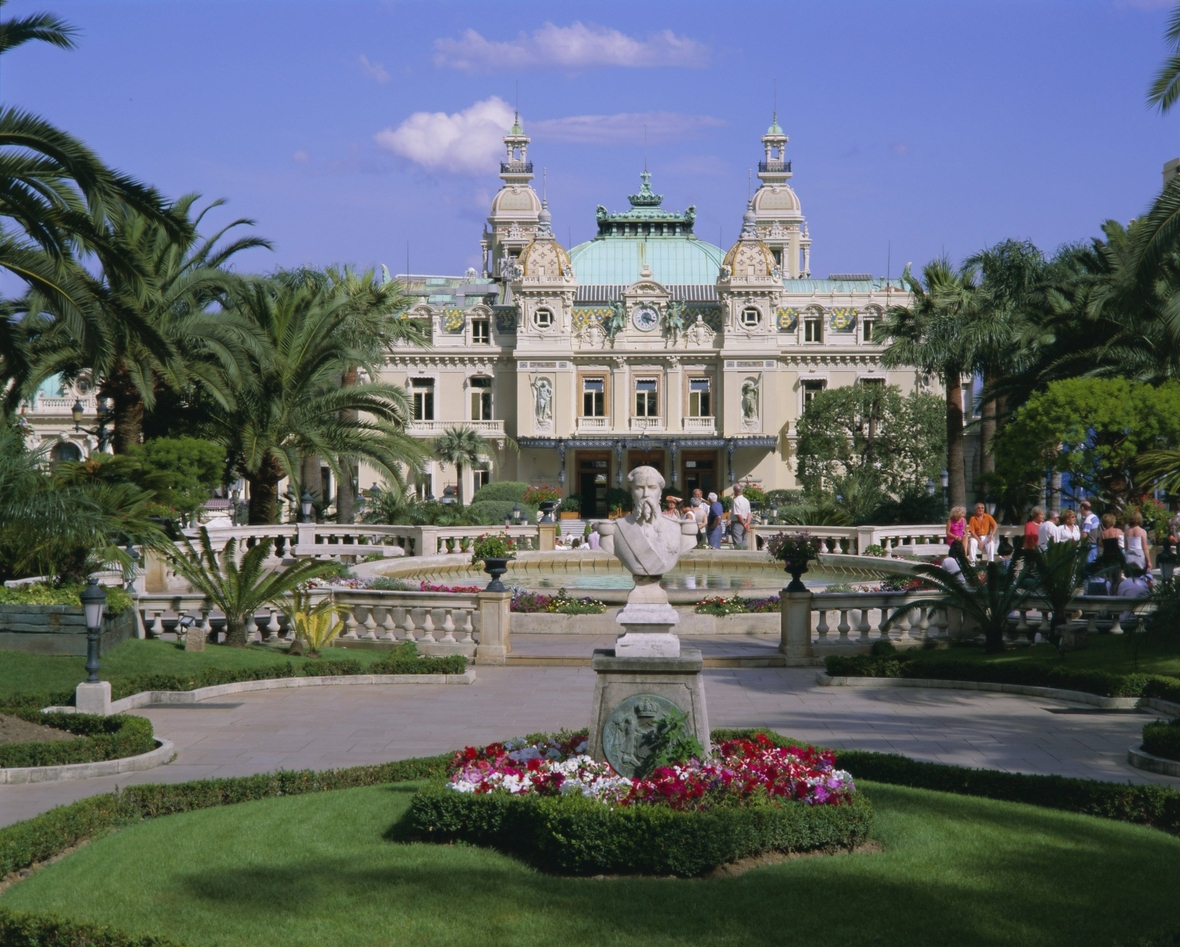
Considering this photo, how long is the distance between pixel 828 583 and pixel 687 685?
56.6 ft

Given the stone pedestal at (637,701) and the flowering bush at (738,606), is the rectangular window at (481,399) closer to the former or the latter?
the flowering bush at (738,606)

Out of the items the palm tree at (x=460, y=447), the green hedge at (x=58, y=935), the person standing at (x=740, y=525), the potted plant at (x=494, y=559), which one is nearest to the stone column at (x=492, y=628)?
the potted plant at (x=494, y=559)

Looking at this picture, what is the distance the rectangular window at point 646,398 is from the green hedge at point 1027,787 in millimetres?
51977

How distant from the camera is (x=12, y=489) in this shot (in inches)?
539

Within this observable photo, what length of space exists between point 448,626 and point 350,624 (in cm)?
136

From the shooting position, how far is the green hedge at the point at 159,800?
730cm

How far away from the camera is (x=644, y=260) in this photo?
2633 inches

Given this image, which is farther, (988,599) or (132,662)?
(988,599)

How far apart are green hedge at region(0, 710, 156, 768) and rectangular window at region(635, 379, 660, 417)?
51112 mm

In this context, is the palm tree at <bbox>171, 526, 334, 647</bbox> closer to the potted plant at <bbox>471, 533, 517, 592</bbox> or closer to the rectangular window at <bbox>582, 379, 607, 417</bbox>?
the potted plant at <bbox>471, 533, 517, 592</bbox>

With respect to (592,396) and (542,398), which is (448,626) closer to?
(542,398)

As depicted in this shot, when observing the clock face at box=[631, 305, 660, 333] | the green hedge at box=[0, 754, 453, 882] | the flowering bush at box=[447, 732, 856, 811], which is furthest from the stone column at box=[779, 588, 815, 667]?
the clock face at box=[631, 305, 660, 333]

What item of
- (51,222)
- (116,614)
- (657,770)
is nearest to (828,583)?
(116,614)

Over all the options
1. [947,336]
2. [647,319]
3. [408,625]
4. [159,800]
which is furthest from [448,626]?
[647,319]
